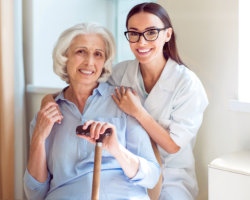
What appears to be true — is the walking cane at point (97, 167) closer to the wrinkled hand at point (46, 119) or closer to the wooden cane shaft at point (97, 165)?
the wooden cane shaft at point (97, 165)

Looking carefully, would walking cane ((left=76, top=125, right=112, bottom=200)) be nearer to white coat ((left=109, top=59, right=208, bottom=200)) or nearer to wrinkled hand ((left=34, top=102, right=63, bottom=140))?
wrinkled hand ((left=34, top=102, right=63, bottom=140))

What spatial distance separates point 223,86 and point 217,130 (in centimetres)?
23

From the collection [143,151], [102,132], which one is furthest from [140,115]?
[102,132]

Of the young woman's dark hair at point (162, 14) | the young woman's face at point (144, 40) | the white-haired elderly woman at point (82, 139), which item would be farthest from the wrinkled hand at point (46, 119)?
the young woman's dark hair at point (162, 14)

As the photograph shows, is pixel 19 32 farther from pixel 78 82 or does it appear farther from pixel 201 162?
pixel 201 162

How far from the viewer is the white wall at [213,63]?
193 centimetres

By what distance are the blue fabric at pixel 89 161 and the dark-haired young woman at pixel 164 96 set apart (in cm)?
7

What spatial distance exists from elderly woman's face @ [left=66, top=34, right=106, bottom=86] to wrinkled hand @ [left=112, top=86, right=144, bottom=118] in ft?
0.43

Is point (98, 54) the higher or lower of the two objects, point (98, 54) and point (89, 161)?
the higher

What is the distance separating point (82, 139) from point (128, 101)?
26 centimetres

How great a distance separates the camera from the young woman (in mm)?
1752

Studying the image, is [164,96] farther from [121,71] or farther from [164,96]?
[121,71]

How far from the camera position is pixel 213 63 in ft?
6.61

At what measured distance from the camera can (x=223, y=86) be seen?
6.53ft
